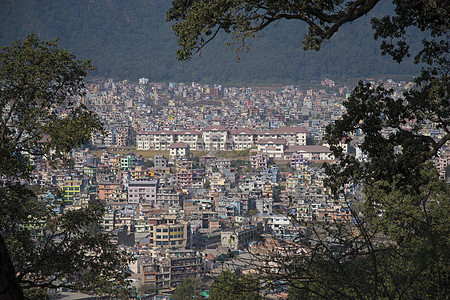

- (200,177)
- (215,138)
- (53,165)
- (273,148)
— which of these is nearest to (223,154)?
(215,138)

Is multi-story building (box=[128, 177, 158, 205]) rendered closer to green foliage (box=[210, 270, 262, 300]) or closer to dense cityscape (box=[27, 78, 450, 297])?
dense cityscape (box=[27, 78, 450, 297])

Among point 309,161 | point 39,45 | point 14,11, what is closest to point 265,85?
point 309,161

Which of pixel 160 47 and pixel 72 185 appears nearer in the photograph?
pixel 72 185

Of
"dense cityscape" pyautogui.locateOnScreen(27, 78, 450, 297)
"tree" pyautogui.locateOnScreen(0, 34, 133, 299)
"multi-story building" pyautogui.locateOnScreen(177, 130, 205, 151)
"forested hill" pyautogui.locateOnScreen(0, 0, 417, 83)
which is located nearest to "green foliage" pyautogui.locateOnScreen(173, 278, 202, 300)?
"dense cityscape" pyautogui.locateOnScreen(27, 78, 450, 297)

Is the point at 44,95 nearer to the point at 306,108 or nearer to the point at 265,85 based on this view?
the point at 306,108

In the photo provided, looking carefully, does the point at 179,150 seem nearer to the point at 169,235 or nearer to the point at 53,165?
the point at 169,235

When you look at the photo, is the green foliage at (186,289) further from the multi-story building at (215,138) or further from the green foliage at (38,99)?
the multi-story building at (215,138)

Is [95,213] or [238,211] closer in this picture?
[95,213]
